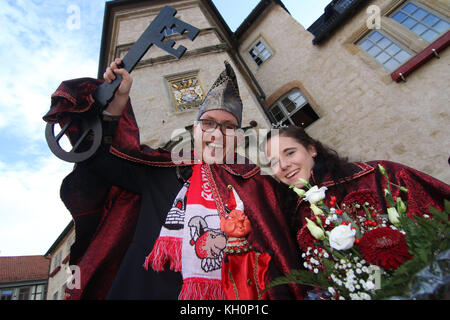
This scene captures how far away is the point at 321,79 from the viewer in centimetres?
733

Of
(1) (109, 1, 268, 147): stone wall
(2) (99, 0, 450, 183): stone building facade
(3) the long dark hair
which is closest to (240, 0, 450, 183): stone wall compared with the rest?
(2) (99, 0, 450, 183): stone building facade

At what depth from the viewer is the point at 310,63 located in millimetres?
7750

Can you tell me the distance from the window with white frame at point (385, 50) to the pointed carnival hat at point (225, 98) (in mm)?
5460

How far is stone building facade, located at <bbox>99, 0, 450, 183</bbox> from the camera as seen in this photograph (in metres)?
5.31

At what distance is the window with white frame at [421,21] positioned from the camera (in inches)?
Result: 231

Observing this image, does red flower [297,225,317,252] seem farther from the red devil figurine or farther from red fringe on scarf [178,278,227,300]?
red fringe on scarf [178,278,227,300]

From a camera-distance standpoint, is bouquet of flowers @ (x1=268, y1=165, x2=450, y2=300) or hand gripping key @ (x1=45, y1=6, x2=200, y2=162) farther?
hand gripping key @ (x1=45, y1=6, x2=200, y2=162)

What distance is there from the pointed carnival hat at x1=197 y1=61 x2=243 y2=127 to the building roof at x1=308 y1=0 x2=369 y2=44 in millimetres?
6122

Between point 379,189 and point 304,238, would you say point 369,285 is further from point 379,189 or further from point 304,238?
point 379,189

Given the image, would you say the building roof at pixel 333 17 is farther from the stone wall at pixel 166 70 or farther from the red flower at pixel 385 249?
the red flower at pixel 385 249

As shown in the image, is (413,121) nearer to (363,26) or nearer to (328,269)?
(363,26)

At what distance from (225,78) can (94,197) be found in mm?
1918

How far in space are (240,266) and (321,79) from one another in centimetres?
722

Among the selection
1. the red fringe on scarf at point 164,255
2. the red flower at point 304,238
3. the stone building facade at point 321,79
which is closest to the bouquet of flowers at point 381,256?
the red flower at point 304,238
